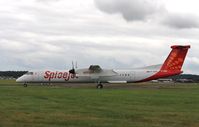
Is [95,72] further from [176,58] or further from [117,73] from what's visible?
[176,58]

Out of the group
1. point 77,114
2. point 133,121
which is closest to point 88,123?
point 133,121

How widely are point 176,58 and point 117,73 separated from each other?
9174 millimetres

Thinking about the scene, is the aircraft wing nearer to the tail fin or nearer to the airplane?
the airplane

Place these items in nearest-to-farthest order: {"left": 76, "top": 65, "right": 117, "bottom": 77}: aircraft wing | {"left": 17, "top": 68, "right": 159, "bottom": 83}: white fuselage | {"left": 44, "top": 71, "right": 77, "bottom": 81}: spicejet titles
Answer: {"left": 17, "top": 68, "right": 159, "bottom": 83}: white fuselage
{"left": 76, "top": 65, "right": 117, "bottom": 77}: aircraft wing
{"left": 44, "top": 71, "right": 77, "bottom": 81}: spicejet titles

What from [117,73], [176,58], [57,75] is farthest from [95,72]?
[176,58]

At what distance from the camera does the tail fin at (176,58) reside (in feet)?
197

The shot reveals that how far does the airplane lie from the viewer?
60281mm

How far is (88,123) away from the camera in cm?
1397

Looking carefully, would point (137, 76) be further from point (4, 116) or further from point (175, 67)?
point (4, 116)

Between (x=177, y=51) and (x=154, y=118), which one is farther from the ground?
(x=177, y=51)

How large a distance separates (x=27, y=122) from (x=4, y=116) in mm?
Result: 1978

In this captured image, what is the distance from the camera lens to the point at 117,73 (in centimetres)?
6331

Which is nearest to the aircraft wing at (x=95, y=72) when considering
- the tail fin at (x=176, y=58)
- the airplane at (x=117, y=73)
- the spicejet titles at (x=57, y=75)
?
the airplane at (x=117, y=73)

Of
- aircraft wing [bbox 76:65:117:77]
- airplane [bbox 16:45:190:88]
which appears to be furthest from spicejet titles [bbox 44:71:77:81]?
aircraft wing [bbox 76:65:117:77]
